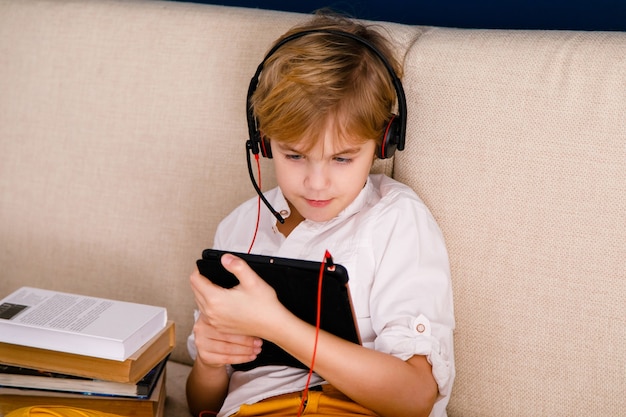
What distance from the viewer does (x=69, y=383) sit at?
4.09 ft

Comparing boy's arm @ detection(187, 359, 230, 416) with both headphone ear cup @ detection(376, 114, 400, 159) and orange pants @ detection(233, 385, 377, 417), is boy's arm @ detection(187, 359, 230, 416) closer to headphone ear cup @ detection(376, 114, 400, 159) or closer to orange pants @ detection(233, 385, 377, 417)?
orange pants @ detection(233, 385, 377, 417)

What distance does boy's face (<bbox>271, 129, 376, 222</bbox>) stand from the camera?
3.79ft

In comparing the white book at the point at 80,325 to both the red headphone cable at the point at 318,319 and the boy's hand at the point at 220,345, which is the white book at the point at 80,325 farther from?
the red headphone cable at the point at 318,319

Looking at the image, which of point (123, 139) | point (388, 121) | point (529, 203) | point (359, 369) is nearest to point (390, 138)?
point (388, 121)

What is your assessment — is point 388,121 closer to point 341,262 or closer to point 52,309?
point 341,262

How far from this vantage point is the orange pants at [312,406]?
1131mm

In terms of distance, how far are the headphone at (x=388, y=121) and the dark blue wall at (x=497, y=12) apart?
494mm

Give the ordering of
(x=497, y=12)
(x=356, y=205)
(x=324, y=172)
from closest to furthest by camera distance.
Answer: (x=324, y=172), (x=356, y=205), (x=497, y=12)

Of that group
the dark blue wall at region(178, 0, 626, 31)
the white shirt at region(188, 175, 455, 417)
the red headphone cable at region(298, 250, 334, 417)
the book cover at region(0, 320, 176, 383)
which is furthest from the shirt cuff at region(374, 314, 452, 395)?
the dark blue wall at region(178, 0, 626, 31)

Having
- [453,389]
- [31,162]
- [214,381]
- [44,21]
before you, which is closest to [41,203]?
[31,162]

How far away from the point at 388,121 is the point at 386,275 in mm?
255

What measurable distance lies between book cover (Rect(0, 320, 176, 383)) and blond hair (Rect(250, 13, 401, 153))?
0.44 metres

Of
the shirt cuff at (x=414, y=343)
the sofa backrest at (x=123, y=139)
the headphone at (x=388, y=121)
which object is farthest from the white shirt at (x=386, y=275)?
the sofa backrest at (x=123, y=139)

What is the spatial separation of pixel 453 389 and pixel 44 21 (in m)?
1.20
